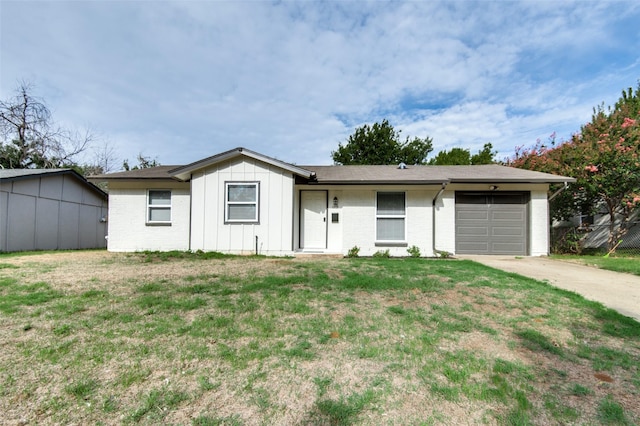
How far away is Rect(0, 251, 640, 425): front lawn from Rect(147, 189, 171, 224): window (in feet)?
19.2

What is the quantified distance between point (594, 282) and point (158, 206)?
12.5m

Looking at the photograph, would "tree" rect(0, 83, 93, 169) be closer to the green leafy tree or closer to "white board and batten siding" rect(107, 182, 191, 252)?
"white board and batten siding" rect(107, 182, 191, 252)

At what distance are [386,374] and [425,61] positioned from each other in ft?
35.7

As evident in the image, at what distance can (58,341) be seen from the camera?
2.83 meters

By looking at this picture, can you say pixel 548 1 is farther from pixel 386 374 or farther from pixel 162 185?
pixel 162 185

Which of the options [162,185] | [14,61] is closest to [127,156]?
[14,61]

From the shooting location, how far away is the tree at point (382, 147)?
26.6 metres

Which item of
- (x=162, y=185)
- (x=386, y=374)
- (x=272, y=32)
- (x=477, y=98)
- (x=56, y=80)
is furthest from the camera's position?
(x=56, y=80)

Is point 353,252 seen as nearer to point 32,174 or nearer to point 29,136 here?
point 32,174

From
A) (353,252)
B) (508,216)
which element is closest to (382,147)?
(508,216)

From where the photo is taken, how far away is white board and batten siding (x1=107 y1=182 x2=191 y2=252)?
1040 cm

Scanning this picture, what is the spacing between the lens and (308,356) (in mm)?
2670

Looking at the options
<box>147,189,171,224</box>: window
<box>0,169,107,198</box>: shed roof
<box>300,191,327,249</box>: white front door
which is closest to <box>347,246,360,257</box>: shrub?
<box>300,191,327,249</box>: white front door

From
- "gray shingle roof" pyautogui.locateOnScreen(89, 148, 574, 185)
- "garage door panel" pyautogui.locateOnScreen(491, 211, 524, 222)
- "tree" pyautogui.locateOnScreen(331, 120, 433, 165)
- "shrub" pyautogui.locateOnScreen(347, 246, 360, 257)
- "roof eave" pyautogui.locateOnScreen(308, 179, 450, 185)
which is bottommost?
"shrub" pyautogui.locateOnScreen(347, 246, 360, 257)
